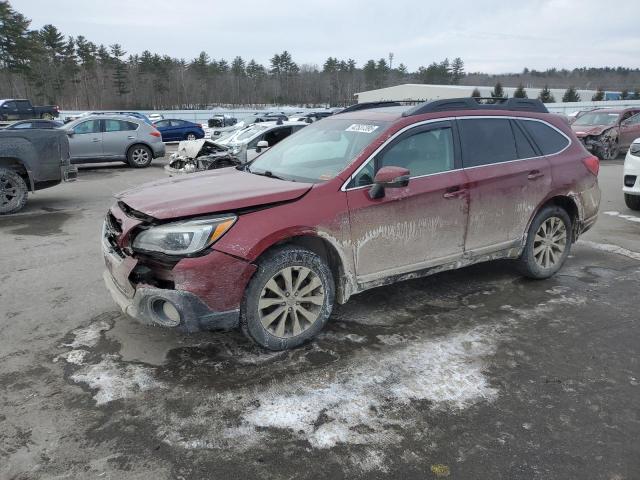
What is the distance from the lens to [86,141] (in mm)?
14539

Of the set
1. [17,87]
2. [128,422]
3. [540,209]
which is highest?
[17,87]

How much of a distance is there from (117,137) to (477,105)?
1301cm

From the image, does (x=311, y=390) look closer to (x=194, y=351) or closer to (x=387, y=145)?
(x=194, y=351)

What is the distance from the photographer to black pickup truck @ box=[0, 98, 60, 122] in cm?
3091

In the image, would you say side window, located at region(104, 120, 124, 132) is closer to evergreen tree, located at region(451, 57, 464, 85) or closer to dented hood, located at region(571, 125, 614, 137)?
dented hood, located at region(571, 125, 614, 137)

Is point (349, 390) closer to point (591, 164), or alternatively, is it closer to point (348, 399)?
point (348, 399)

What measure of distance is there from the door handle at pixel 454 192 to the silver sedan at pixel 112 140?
13.2 meters

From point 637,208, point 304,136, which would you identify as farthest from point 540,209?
point 637,208

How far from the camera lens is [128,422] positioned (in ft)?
9.29

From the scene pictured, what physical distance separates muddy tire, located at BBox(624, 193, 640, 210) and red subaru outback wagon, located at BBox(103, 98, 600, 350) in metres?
4.63

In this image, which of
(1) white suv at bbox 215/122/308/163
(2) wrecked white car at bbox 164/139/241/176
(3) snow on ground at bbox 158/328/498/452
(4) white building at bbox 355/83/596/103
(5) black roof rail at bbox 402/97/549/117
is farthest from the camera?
(4) white building at bbox 355/83/596/103

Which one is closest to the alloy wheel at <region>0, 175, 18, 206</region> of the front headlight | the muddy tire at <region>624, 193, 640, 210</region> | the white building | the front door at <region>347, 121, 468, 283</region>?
the front headlight

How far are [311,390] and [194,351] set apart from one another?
1.02 m

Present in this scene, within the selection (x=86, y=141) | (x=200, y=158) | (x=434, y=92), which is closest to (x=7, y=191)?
(x=200, y=158)
